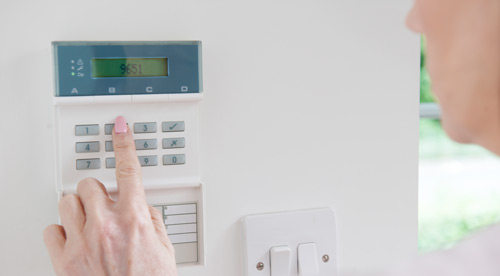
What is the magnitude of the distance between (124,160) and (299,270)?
26cm

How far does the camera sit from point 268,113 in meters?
0.71

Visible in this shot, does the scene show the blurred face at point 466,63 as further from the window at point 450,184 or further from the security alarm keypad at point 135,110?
the window at point 450,184

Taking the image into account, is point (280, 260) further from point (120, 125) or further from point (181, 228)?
point (120, 125)

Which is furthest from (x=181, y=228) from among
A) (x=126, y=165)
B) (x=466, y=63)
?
(x=466, y=63)

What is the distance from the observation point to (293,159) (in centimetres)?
73

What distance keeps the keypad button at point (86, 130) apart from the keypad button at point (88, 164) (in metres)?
0.03

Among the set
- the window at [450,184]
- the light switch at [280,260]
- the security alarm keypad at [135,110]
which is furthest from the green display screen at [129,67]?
the window at [450,184]

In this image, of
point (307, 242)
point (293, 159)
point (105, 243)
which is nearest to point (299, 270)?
point (307, 242)

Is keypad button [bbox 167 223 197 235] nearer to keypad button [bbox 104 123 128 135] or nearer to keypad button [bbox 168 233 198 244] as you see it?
keypad button [bbox 168 233 198 244]

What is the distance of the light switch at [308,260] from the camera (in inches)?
28.6

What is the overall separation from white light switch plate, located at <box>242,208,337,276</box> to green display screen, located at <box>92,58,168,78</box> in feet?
0.69

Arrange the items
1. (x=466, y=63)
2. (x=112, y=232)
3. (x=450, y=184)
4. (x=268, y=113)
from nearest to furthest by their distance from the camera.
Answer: (x=466, y=63)
(x=112, y=232)
(x=268, y=113)
(x=450, y=184)

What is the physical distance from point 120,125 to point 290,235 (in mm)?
253

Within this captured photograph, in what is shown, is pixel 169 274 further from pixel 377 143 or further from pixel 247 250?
pixel 377 143
